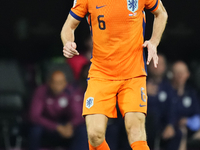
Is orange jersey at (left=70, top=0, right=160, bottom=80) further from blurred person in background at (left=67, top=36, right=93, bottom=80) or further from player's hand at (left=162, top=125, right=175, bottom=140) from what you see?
blurred person in background at (left=67, top=36, right=93, bottom=80)

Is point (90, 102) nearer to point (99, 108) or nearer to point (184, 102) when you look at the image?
point (99, 108)

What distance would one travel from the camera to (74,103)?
6.73 metres

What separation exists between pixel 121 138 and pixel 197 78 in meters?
1.81

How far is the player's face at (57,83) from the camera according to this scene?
22.0 ft

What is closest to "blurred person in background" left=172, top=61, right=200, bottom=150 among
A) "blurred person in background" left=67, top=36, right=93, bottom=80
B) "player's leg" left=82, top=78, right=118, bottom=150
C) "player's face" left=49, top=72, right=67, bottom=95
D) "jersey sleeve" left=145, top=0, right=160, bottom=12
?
"blurred person in background" left=67, top=36, right=93, bottom=80

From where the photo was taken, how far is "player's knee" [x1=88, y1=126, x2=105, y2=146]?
4551mm

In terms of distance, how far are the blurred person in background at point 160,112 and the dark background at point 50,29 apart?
1802 mm

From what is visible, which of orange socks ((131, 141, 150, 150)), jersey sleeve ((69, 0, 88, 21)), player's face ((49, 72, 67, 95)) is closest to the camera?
orange socks ((131, 141, 150, 150))

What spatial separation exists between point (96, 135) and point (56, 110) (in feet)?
7.25

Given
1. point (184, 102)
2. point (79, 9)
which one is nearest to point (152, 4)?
point (79, 9)

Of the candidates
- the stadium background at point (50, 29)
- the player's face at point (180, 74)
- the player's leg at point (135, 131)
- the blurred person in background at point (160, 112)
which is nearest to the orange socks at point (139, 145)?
the player's leg at point (135, 131)

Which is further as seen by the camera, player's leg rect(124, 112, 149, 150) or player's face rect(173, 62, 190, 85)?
player's face rect(173, 62, 190, 85)

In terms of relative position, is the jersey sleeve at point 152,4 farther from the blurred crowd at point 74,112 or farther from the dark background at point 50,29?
the dark background at point 50,29

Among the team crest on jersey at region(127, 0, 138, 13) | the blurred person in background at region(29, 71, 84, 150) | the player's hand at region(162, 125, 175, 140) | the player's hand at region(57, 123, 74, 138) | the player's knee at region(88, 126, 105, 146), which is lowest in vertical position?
the player's hand at region(162, 125, 175, 140)
